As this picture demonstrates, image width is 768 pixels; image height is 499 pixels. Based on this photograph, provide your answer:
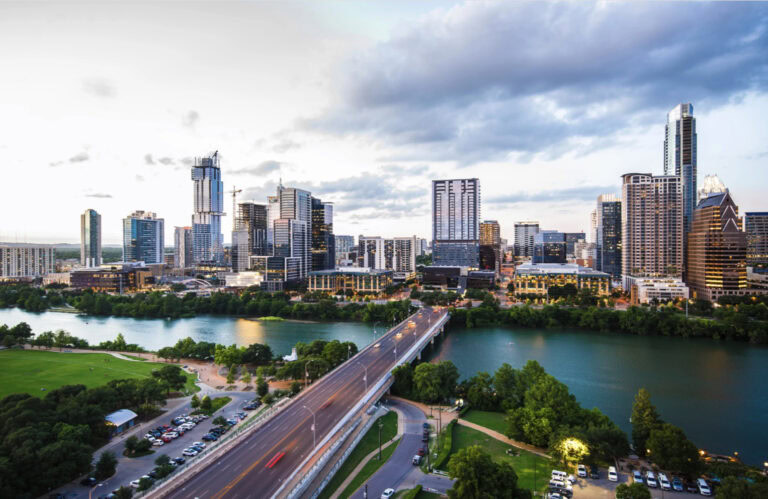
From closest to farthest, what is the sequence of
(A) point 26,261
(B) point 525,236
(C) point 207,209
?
1. (A) point 26,261
2. (C) point 207,209
3. (B) point 525,236

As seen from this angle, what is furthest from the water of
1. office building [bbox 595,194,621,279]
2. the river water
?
office building [bbox 595,194,621,279]

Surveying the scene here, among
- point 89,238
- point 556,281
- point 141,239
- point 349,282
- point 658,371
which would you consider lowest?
point 658,371

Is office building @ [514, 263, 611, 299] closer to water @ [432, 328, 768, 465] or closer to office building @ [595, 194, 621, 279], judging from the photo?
water @ [432, 328, 768, 465]

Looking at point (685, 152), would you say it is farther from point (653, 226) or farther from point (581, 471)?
point (581, 471)

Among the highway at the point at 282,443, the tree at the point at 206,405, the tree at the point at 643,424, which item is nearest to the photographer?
the highway at the point at 282,443

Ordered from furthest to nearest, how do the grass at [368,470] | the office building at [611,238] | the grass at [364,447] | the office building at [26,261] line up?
the office building at [26,261] < the office building at [611,238] < the grass at [364,447] < the grass at [368,470]

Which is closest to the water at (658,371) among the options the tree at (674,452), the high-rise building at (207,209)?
the tree at (674,452)

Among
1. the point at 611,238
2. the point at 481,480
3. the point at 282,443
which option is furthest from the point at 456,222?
the point at 481,480

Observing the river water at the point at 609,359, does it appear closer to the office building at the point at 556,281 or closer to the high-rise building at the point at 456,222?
the office building at the point at 556,281
